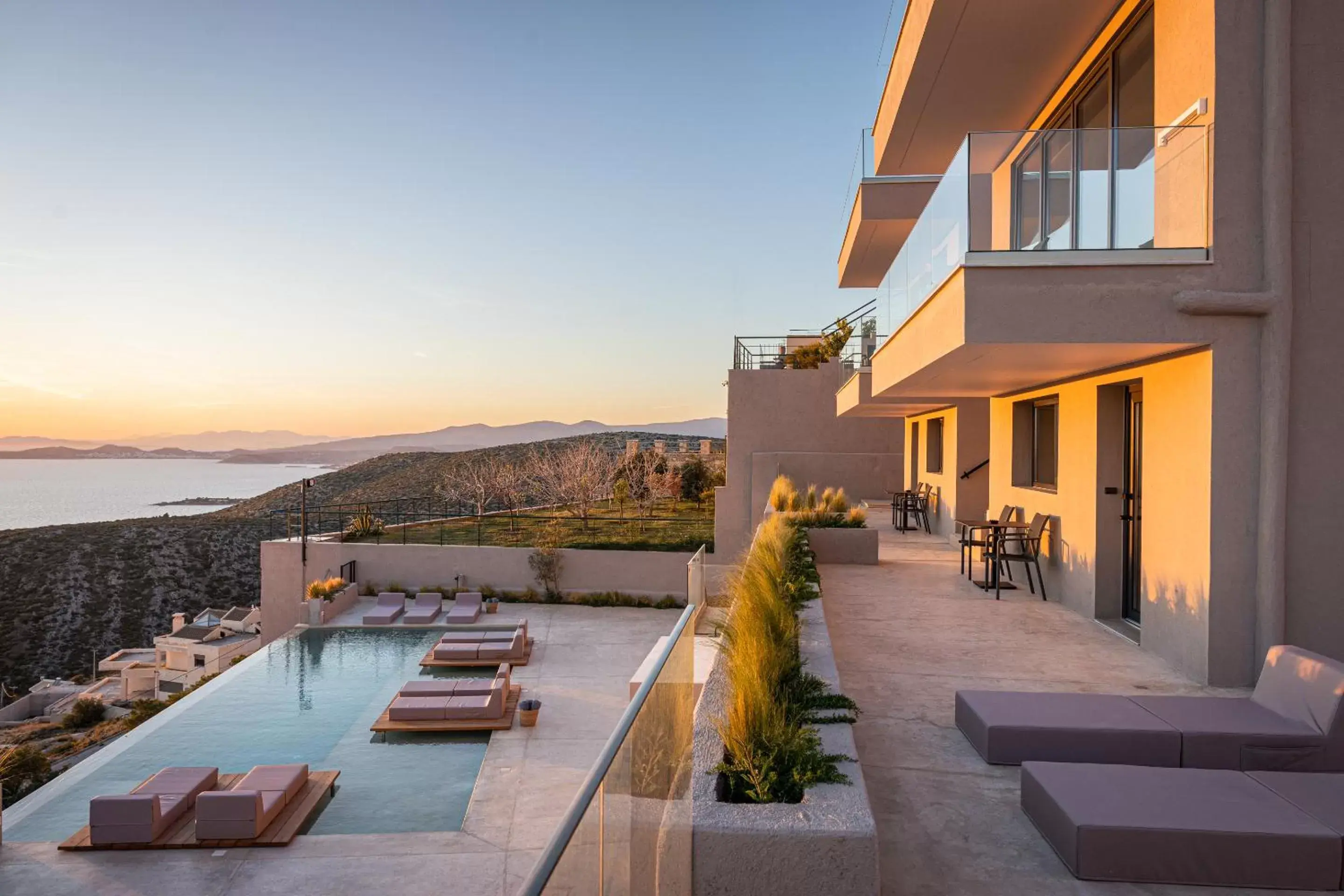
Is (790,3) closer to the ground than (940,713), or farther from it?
farther from it

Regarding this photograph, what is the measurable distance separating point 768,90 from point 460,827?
2016 centimetres

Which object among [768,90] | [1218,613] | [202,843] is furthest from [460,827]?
[768,90]

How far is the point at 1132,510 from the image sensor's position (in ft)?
26.6

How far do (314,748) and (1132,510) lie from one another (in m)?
13.9

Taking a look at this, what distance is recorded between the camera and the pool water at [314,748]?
11734 millimetres

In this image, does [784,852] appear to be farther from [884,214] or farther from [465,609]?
[465,609]

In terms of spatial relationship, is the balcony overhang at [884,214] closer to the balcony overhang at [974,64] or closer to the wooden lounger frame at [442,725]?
the balcony overhang at [974,64]

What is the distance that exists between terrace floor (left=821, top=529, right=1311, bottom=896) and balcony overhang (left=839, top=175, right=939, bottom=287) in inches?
255

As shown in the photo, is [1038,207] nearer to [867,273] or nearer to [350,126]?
[867,273]

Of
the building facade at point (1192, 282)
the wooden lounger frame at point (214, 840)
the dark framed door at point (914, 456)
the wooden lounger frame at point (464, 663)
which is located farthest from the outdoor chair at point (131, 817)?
the dark framed door at point (914, 456)

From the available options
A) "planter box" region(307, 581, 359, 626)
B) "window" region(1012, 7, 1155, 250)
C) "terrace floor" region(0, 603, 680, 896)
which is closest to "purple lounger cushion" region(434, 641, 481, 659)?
"terrace floor" region(0, 603, 680, 896)

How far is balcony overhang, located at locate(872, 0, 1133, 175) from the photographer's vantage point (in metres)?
7.73

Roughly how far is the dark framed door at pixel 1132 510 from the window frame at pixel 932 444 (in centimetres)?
965

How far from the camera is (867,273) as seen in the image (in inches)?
728
